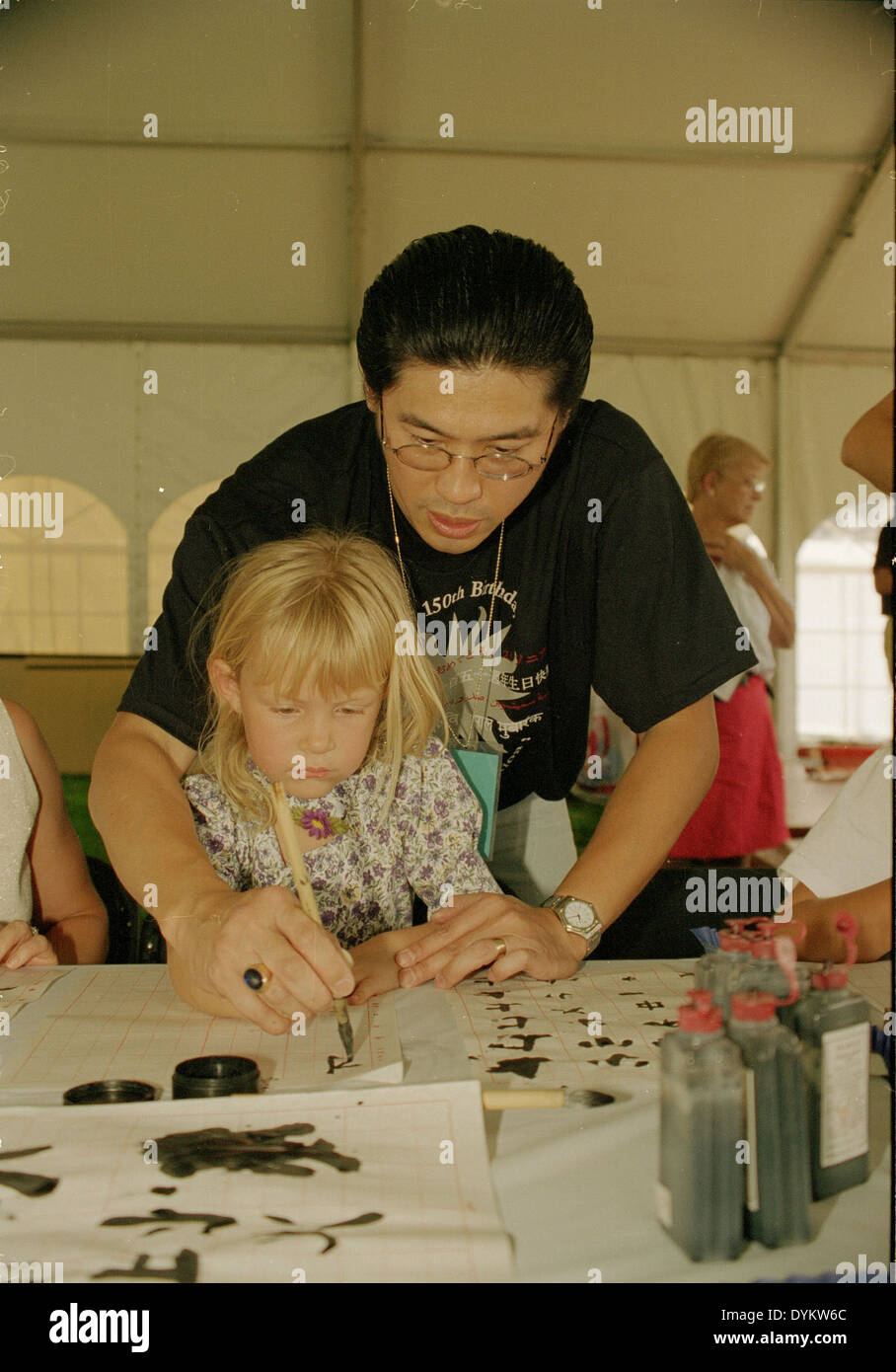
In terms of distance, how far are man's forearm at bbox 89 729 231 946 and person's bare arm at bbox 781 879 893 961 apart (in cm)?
63

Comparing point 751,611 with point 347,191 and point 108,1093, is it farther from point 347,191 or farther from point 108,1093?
point 108,1093

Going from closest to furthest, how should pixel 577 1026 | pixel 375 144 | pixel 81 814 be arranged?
pixel 577 1026
pixel 375 144
pixel 81 814

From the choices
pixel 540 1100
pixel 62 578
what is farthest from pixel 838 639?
pixel 540 1100

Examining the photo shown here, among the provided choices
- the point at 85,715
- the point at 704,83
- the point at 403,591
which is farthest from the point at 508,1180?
the point at 85,715

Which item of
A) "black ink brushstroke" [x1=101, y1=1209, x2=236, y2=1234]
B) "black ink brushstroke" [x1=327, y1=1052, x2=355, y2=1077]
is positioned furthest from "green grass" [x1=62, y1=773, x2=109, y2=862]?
"black ink brushstroke" [x1=101, y1=1209, x2=236, y2=1234]

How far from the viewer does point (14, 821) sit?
1568 mm

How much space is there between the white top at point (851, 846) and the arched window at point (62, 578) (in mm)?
3891

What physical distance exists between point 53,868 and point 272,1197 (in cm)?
97

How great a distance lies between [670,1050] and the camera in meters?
0.71

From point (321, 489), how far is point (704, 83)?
2522 millimetres

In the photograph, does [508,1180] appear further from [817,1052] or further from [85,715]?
[85,715]

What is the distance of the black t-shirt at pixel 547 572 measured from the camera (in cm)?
152

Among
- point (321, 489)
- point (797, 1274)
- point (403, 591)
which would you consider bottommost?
point (797, 1274)

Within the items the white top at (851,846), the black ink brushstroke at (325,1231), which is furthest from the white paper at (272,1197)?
the white top at (851,846)
